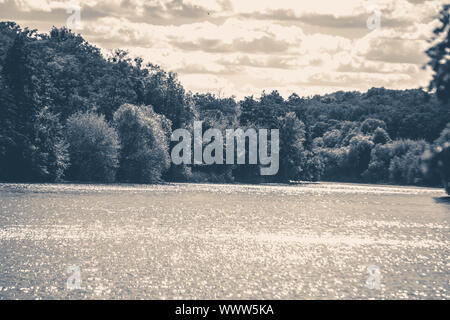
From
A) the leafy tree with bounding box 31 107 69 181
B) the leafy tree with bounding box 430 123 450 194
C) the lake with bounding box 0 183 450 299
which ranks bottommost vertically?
the lake with bounding box 0 183 450 299

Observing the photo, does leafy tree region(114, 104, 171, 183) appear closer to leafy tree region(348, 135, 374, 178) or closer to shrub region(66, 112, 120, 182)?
shrub region(66, 112, 120, 182)

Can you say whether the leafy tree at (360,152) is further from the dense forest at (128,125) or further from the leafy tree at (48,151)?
the leafy tree at (48,151)

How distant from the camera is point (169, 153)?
129625 millimetres

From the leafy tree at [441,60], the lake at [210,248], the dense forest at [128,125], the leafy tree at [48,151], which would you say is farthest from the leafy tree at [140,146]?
the leafy tree at [441,60]

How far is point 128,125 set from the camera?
117 m

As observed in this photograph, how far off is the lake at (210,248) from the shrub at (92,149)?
47.3 feet

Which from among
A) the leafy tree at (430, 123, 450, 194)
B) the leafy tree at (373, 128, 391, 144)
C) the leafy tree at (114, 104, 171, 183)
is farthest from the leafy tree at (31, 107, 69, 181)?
the leafy tree at (373, 128, 391, 144)

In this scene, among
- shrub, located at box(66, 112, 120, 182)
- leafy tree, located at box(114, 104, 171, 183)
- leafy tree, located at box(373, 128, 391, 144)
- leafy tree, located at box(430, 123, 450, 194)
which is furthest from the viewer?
leafy tree, located at box(373, 128, 391, 144)

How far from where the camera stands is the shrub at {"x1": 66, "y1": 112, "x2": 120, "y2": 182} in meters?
110

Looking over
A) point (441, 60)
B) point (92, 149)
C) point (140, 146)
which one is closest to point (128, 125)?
point (140, 146)

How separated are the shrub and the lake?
567 inches

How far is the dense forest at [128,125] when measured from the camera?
109 m

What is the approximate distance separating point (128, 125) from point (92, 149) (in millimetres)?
8508
